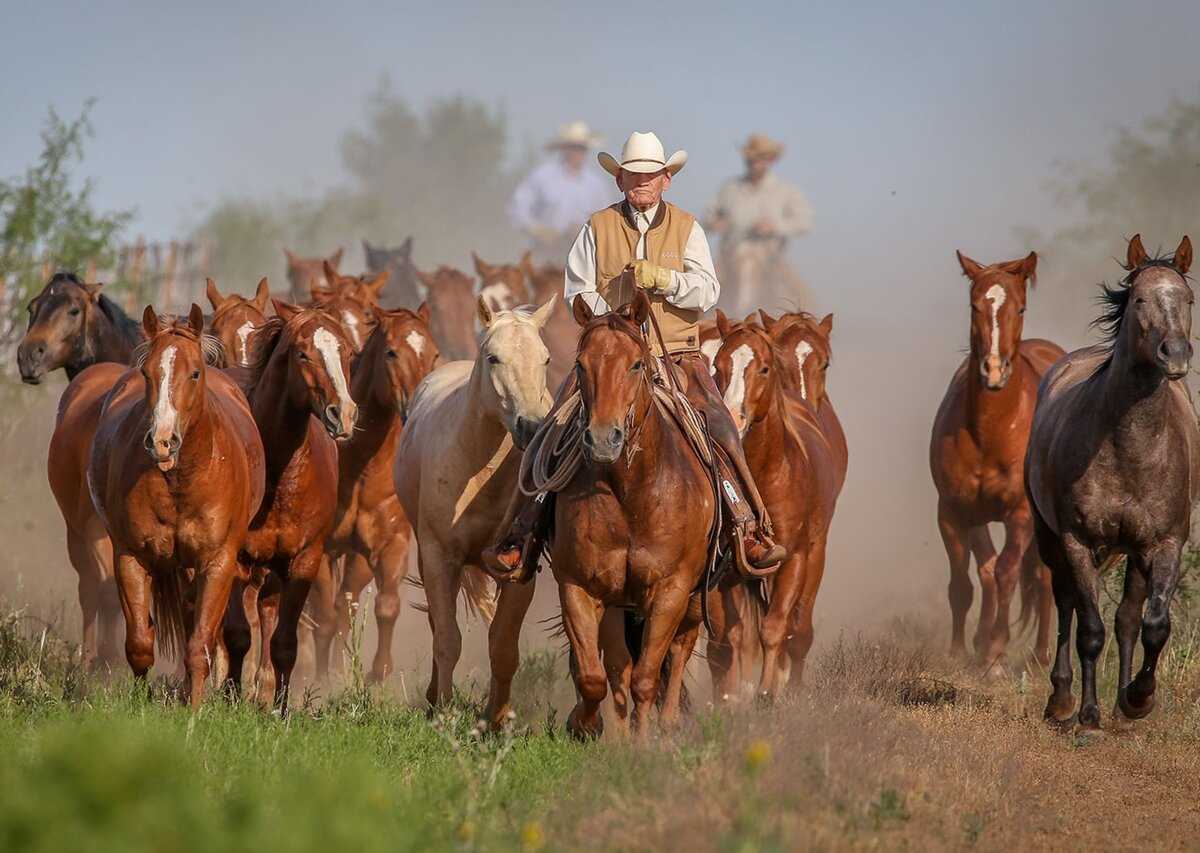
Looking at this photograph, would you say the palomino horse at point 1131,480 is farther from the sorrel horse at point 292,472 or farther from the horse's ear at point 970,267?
the sorrel horse at point 292,472

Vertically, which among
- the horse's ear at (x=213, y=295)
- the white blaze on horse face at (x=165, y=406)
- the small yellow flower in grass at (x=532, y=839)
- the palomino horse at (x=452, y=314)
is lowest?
the small yellow flower in grass at (x=532, y=839)

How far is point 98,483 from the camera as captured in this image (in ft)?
30.0

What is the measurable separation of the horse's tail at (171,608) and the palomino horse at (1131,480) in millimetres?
4900

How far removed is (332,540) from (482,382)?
143 inches

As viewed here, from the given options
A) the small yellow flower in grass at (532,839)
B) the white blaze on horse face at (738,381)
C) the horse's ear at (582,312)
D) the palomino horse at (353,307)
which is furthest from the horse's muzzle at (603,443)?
the palomino horse at (353,307)

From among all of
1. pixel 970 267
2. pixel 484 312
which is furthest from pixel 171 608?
pixel 970 267

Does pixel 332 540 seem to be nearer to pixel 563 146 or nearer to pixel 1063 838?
pixel 1063 838

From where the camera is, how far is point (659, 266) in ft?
29.2

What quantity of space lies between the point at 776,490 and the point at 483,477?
1918mm

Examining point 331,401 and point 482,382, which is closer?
point 482,382

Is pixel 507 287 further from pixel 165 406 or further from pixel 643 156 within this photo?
pixel 165 406

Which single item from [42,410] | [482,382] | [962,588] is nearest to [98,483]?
[482,382]

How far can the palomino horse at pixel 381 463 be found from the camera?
1169 cm

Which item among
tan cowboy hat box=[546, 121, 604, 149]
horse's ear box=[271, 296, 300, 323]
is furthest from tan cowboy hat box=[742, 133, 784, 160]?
horse's ear box=[271, 296, 300, 323]
